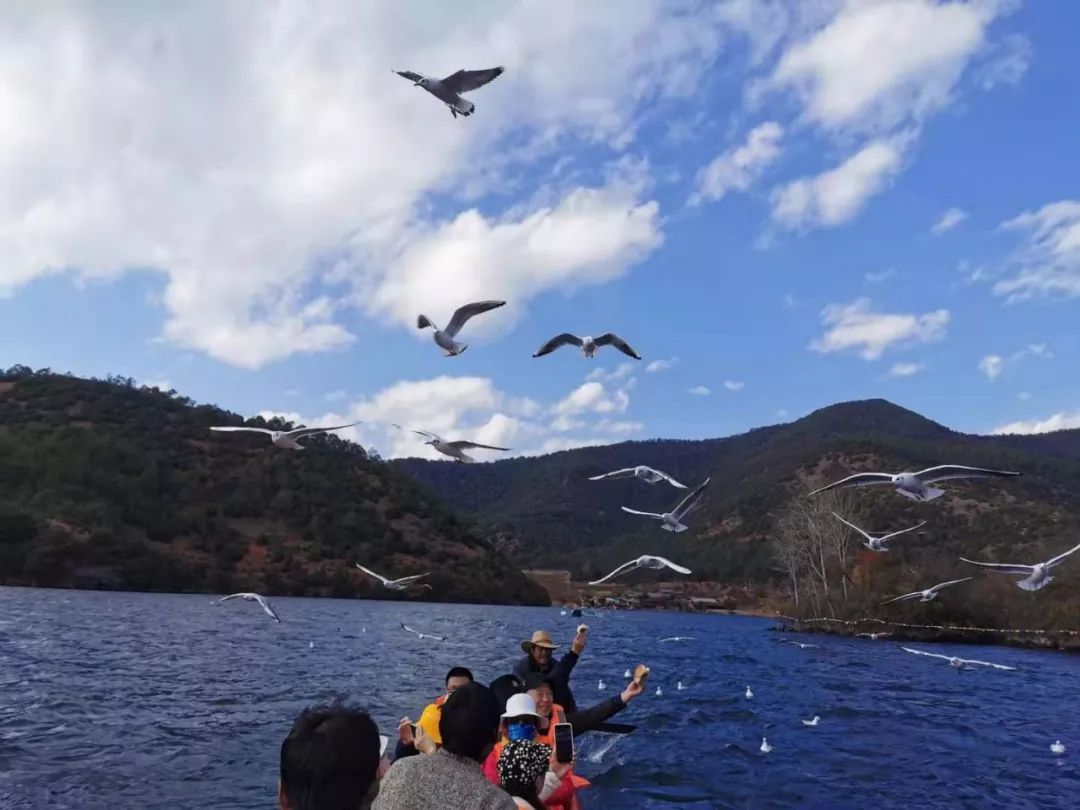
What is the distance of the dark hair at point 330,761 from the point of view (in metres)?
2.58

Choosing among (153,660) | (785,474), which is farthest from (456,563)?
(153,660)

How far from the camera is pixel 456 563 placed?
86.7 meters

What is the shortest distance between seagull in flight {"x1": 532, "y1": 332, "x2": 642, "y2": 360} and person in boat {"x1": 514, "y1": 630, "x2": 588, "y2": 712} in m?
6.73

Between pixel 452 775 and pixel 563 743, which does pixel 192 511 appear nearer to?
pixel 563 743

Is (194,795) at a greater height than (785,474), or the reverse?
(785,474)

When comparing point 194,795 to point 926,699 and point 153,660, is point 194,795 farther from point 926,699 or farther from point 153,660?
point 926,699

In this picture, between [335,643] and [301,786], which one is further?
[335,643]

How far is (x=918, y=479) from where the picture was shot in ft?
37.8

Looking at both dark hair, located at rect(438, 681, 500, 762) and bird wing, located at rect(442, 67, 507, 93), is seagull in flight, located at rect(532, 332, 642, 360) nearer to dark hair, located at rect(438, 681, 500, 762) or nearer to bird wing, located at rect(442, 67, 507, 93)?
bird wing, located at rect(442, 67, 507, 93)

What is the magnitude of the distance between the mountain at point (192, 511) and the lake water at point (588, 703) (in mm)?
29444

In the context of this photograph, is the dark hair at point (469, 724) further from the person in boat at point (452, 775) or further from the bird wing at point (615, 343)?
the bird wing at point (615, 343)

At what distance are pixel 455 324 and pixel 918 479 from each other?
6749 millimetres

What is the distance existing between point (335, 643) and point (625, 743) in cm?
1822

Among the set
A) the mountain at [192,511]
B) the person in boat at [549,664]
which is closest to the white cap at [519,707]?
the person in boat at [549,664]
